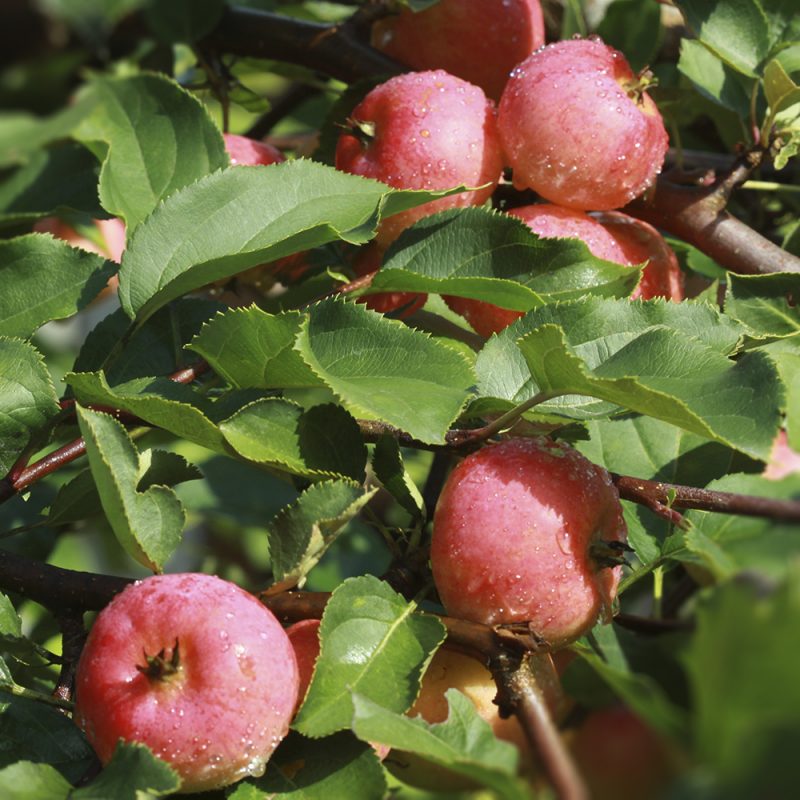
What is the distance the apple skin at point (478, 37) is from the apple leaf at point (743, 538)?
0.50 metres

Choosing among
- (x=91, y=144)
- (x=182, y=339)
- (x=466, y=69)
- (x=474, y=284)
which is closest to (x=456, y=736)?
(x=474, y=284)

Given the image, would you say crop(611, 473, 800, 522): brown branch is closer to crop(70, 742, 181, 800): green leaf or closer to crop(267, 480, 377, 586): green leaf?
crop(267, 480, 377, 586): green leaf

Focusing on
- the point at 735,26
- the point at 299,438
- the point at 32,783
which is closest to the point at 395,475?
the point at 299,438

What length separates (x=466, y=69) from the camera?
1.04 meters

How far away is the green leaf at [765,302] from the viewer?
871 mm

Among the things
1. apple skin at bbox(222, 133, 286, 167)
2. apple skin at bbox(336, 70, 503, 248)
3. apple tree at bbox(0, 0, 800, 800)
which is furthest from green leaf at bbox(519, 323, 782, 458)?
apple skin at bbox(222, 133, 286, 167)

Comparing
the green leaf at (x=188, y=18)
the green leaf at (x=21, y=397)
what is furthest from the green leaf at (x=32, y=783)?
the green leaf at (x=188, y=18)

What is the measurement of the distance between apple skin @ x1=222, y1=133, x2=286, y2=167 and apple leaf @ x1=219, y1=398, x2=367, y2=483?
1.16 ft

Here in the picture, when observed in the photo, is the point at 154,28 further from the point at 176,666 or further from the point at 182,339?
the point at 176,666

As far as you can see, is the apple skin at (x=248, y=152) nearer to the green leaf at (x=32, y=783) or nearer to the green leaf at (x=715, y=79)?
the green leaf at (x=715, y=79)

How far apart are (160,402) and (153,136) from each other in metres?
0.33

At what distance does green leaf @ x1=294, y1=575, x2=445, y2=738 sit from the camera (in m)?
0.62

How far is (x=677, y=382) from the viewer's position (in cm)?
67

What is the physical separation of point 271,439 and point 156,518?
84mm
